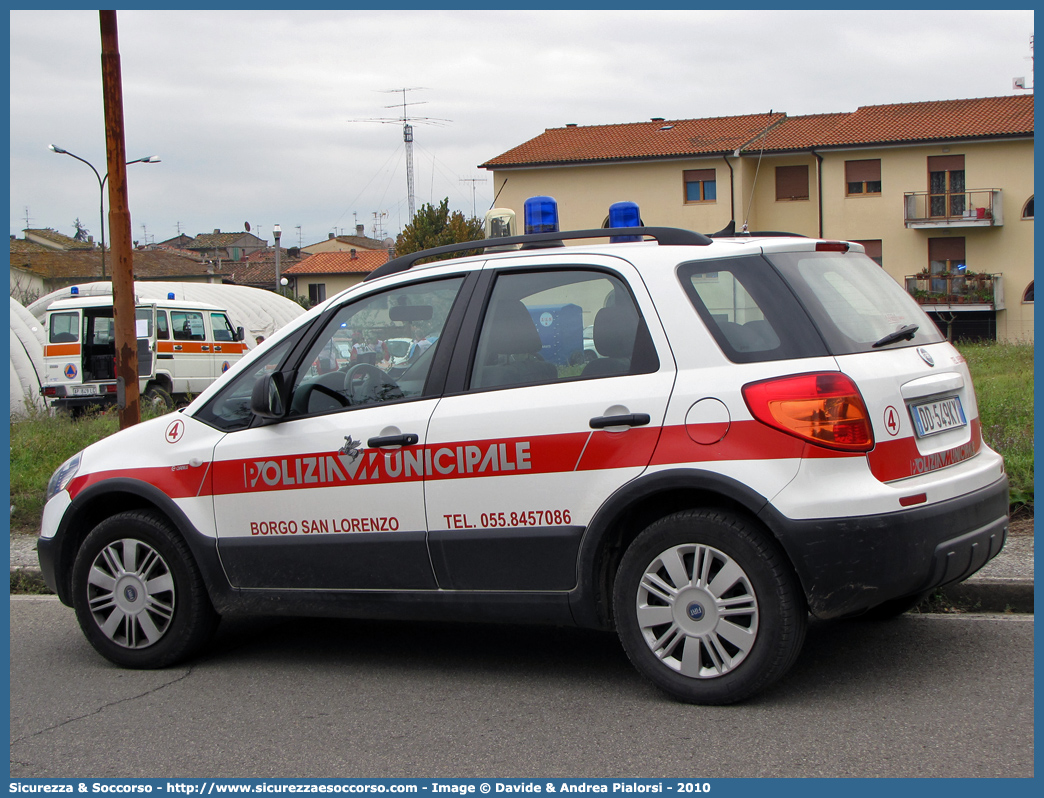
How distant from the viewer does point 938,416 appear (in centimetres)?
400

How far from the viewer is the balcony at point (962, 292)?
137 ft

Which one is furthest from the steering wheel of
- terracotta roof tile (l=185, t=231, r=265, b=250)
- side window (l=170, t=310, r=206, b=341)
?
terracotta roof tile (l=185, t=231, r=265, b=250)

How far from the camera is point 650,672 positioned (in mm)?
3994

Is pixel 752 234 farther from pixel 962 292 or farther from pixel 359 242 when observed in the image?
pixel 359 242

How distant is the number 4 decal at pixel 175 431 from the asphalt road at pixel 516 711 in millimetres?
1064

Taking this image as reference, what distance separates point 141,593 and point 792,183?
43.0 meters

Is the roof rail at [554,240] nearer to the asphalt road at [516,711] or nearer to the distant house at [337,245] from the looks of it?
the asphalt road at [516,711]

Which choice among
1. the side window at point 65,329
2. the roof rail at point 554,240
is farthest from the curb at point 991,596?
the side window at point 65,329

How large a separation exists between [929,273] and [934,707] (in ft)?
139

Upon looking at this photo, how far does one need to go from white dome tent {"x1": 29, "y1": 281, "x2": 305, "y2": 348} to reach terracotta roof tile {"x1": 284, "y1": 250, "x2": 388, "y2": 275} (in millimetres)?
40580

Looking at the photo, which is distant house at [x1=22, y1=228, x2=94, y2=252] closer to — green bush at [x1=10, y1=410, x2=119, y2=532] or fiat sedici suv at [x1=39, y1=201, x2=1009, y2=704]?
green bush at [x1=10, y1=410, x2=119, y2=532]

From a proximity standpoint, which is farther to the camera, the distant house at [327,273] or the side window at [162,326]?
the distant house at [327,273]

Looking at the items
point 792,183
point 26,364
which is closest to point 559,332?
point 26,364
